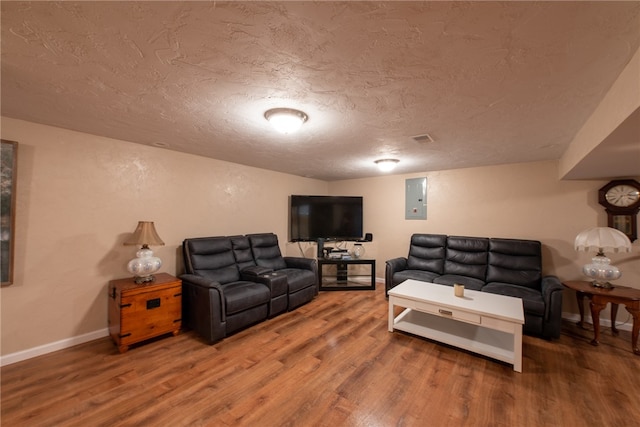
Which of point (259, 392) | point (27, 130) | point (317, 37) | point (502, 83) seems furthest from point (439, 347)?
point (27, 130)

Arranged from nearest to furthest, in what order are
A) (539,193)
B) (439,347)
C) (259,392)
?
(259,392) → (439,347) → (539,193)

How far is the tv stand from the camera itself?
4.40m

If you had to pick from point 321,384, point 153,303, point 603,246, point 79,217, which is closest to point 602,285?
point 603,246

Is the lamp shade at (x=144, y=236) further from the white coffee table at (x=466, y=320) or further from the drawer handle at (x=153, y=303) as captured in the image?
the white coffee table at (x=466, y=320)

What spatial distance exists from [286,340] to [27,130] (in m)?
3.16

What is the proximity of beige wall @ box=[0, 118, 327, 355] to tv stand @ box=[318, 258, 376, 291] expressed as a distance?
2.35 meters

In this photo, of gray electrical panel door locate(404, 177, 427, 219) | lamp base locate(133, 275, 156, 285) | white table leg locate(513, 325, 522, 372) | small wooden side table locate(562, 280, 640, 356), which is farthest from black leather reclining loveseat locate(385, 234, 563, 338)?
lamp base locate(133, 275, 156, 285)

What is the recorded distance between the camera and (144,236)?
102 inches

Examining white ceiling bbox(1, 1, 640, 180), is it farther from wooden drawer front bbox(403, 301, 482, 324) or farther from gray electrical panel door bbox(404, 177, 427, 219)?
gray electrical panel door bbox(404, 177, 427, 219)

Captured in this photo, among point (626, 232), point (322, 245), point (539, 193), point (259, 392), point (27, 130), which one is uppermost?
point (27, 130)

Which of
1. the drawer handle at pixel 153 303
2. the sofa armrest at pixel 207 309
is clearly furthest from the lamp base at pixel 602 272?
the drawer handle at pixel 153 303

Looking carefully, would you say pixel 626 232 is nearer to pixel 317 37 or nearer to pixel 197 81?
pixel 317 37

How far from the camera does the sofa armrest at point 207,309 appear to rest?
251 centimetres

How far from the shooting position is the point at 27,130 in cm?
220
